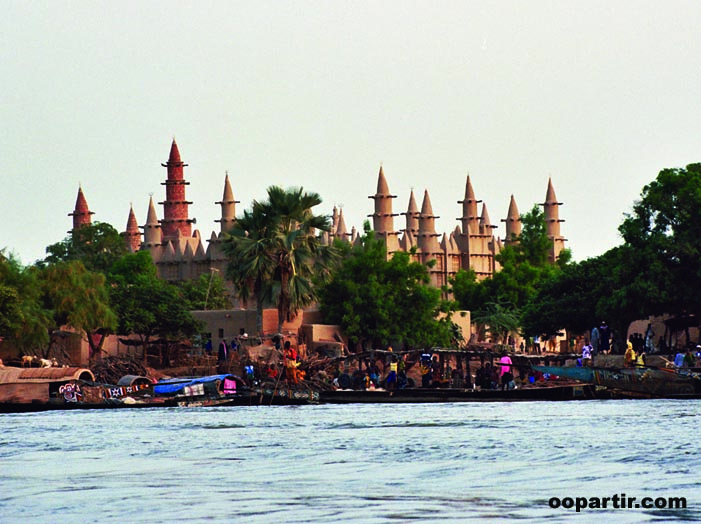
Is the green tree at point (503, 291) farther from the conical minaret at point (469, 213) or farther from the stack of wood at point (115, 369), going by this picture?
the stack of wood at point (115, 369)

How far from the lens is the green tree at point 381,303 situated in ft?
253

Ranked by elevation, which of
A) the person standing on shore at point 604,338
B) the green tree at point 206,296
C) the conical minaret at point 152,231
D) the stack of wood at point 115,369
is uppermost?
the conical minaret at point 152,231

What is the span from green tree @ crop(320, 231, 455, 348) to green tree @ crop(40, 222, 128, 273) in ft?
131

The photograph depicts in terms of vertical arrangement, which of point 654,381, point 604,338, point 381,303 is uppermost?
point 381,303

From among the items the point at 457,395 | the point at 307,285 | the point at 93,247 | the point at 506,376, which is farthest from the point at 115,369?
the point at 93,247

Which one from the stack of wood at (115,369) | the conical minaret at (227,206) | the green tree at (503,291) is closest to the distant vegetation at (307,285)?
the stack of wood at (115,369)

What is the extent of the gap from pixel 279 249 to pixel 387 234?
254 feet

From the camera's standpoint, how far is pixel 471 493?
2266cm

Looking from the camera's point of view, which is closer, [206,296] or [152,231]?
[206,296]

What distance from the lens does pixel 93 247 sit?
11894 cm

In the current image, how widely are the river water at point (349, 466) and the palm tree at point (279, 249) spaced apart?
20.3 m

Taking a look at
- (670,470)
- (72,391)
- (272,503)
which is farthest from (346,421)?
(272,503)

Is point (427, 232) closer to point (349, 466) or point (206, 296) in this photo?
point (206, 296)

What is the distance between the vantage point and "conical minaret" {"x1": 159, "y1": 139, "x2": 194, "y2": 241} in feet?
482
